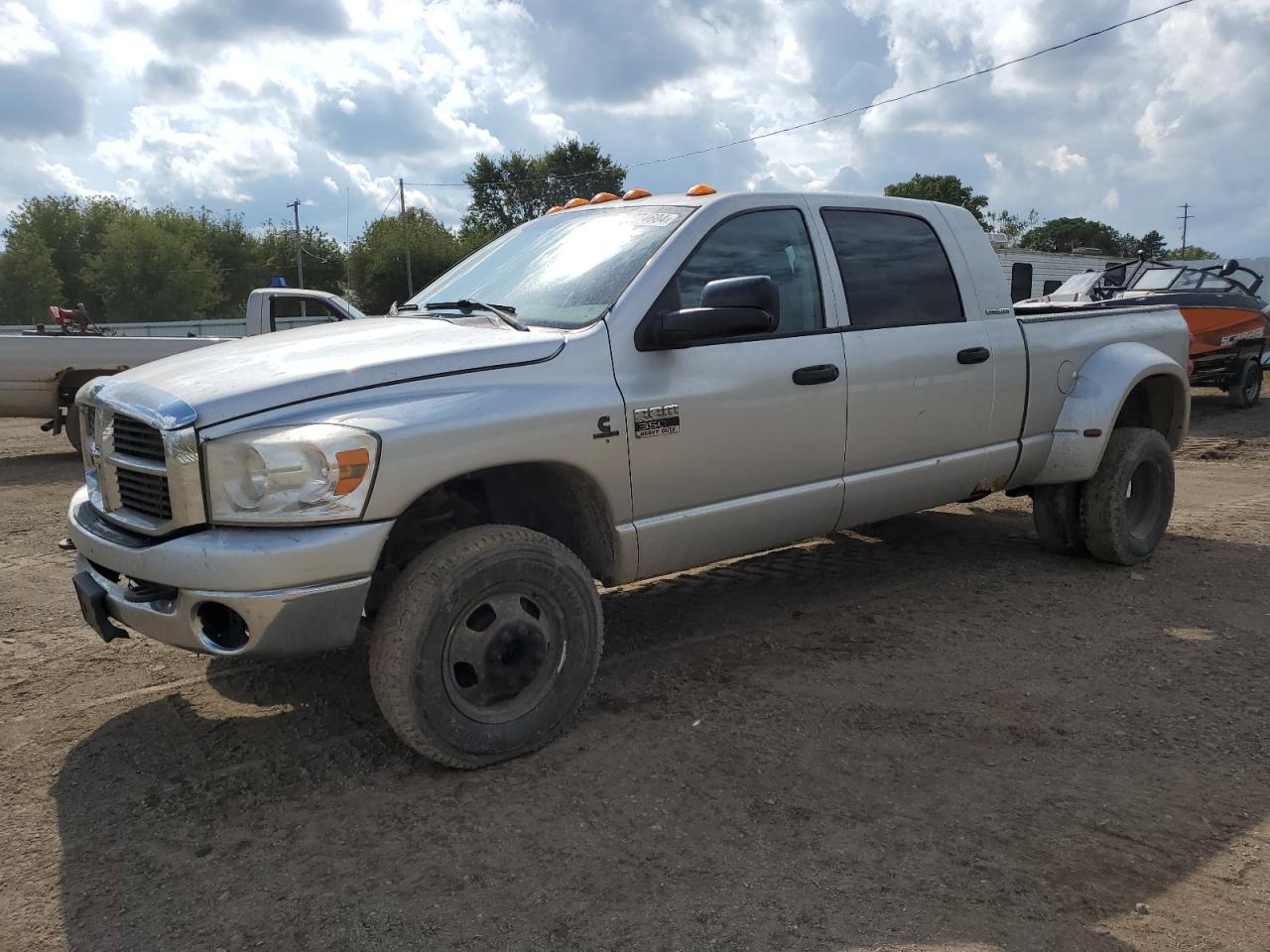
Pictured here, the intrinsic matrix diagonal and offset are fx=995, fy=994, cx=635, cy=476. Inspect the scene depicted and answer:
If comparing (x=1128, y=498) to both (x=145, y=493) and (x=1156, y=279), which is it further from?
(x=1156, y=279)

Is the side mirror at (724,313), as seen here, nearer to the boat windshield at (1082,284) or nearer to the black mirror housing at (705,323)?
the black mirror housing at (705,323)

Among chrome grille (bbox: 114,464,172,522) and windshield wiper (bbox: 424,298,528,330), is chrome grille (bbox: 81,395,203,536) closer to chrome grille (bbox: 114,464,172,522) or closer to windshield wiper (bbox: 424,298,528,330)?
chrome grille (bbox: 114,464,172,522)

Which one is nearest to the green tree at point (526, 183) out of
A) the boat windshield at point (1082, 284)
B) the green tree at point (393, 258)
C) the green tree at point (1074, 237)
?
the green tree at point (393, 258)

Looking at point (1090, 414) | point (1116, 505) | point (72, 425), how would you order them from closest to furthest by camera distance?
1. point (1090, 414)
2. point (1116, 505)
3. point (72, 425)

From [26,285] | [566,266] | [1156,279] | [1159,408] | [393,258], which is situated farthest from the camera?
[393,258]

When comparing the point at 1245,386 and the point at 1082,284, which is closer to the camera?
the point at 1245,386

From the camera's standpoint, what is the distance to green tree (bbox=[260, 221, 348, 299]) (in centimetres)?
6800

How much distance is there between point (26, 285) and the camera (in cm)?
5169

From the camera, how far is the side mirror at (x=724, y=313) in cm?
351

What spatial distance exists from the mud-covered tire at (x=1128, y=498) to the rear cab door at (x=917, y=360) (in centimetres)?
76

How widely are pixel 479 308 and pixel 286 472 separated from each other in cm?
132

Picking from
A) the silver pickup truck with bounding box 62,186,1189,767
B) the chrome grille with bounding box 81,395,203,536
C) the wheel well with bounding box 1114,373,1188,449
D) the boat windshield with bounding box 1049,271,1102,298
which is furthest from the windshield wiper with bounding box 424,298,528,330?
the boat windshield with bounding box 1049,271,1102,298

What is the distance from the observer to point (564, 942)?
2467 millimetres

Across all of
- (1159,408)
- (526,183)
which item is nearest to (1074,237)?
(526,183)
